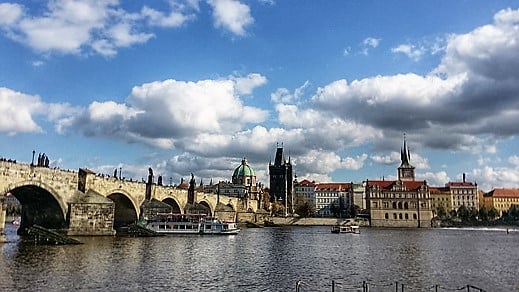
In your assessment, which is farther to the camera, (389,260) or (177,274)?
(389,260)

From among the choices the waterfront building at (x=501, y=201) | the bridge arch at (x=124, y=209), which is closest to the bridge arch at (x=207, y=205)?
the bridge arch at (x=124, y=209)

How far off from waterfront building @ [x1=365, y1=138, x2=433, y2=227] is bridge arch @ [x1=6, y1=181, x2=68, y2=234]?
336 ft

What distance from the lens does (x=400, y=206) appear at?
461 feet

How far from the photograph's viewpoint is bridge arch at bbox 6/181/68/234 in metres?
51.4

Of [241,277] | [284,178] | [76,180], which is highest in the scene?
[284,178]

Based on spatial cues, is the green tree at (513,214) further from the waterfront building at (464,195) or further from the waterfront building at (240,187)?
the waterfront building at (240,187)

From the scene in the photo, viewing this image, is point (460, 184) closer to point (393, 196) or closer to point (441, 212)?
point (441, 212)

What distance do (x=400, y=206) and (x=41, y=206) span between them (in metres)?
→ 108

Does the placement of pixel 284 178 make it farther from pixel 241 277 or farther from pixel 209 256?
pixel 241 277

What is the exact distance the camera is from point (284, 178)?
7687 inches

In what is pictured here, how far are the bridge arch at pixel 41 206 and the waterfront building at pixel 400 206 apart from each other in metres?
102

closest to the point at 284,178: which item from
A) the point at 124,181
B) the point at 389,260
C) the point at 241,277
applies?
the point at 124,181

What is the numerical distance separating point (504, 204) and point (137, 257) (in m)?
196

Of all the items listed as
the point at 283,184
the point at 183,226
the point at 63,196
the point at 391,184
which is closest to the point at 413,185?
the point at 391,184
